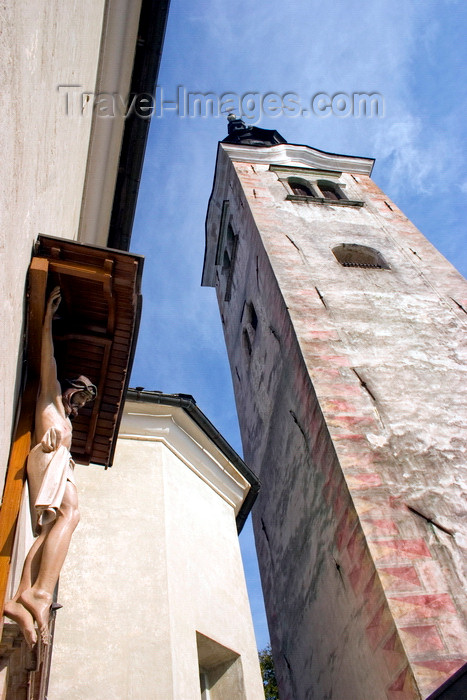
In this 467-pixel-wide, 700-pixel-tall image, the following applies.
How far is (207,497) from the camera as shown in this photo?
7.51 meters

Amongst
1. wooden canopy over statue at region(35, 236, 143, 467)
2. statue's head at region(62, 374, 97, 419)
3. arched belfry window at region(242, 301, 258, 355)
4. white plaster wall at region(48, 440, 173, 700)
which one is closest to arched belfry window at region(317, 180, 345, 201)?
arched belfry window at region(242, 301, 258, 355)

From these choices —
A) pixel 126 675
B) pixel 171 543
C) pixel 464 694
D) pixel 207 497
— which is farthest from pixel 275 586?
pixel 464 694

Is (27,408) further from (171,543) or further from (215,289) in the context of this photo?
(215,289)

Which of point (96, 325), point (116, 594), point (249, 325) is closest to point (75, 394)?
point (96, 325)

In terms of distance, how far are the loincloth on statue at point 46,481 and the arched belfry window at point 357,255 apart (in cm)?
998

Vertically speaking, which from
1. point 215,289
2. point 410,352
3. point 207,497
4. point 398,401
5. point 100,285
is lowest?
point 100,285

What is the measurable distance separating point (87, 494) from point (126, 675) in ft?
6.36

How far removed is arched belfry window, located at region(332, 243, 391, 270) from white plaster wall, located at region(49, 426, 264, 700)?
6.76 m

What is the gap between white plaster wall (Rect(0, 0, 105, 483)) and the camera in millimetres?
2562

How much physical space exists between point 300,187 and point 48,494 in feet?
46.6

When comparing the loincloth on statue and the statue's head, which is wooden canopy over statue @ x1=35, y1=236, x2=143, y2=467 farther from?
the loincloth on statue

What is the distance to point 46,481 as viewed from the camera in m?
3.16

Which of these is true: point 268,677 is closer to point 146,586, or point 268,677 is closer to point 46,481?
A: point 146,586

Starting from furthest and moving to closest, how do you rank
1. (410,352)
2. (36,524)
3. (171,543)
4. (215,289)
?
(215,289) → (410,352) → (171,543) → (36,524)
